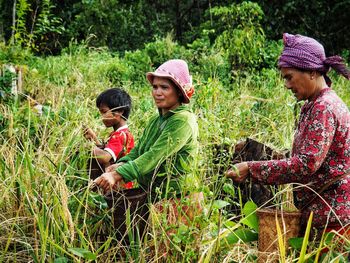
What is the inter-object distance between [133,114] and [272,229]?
341 cm

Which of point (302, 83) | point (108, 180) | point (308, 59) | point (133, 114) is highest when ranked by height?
point (308, 59)

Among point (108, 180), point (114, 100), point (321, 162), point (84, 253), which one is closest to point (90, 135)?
point (114, 100)

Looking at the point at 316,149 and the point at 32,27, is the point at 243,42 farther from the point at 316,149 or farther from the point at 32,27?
the point at 316,149

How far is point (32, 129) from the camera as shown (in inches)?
164

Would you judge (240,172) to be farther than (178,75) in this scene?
No

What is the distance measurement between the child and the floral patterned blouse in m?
1.33

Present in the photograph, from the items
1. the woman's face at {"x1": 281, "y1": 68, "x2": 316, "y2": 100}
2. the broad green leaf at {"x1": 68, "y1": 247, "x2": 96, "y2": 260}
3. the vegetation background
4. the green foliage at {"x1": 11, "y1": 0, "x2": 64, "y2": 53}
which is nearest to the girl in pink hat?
the vegetation background

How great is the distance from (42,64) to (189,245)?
6.50 metres

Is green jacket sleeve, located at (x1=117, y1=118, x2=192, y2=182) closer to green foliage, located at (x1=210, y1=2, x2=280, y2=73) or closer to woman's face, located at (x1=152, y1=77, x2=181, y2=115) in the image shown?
woman's face, located at (x1=152, y1=77, x2=181, y2=115)

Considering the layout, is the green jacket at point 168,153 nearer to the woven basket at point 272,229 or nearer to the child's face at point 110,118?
the woven basket at point 272,229

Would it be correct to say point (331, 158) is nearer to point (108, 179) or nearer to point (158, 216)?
point (158, 216)

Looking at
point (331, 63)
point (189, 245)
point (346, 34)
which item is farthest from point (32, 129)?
point (346, 34)

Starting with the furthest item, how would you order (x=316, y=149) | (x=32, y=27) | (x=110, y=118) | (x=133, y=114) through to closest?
1. (x=32, y=27)
2. (x=133, y=114)
3. (x=110, y=118)
4. (x=316, y=149)

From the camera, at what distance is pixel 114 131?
4.06 meters
